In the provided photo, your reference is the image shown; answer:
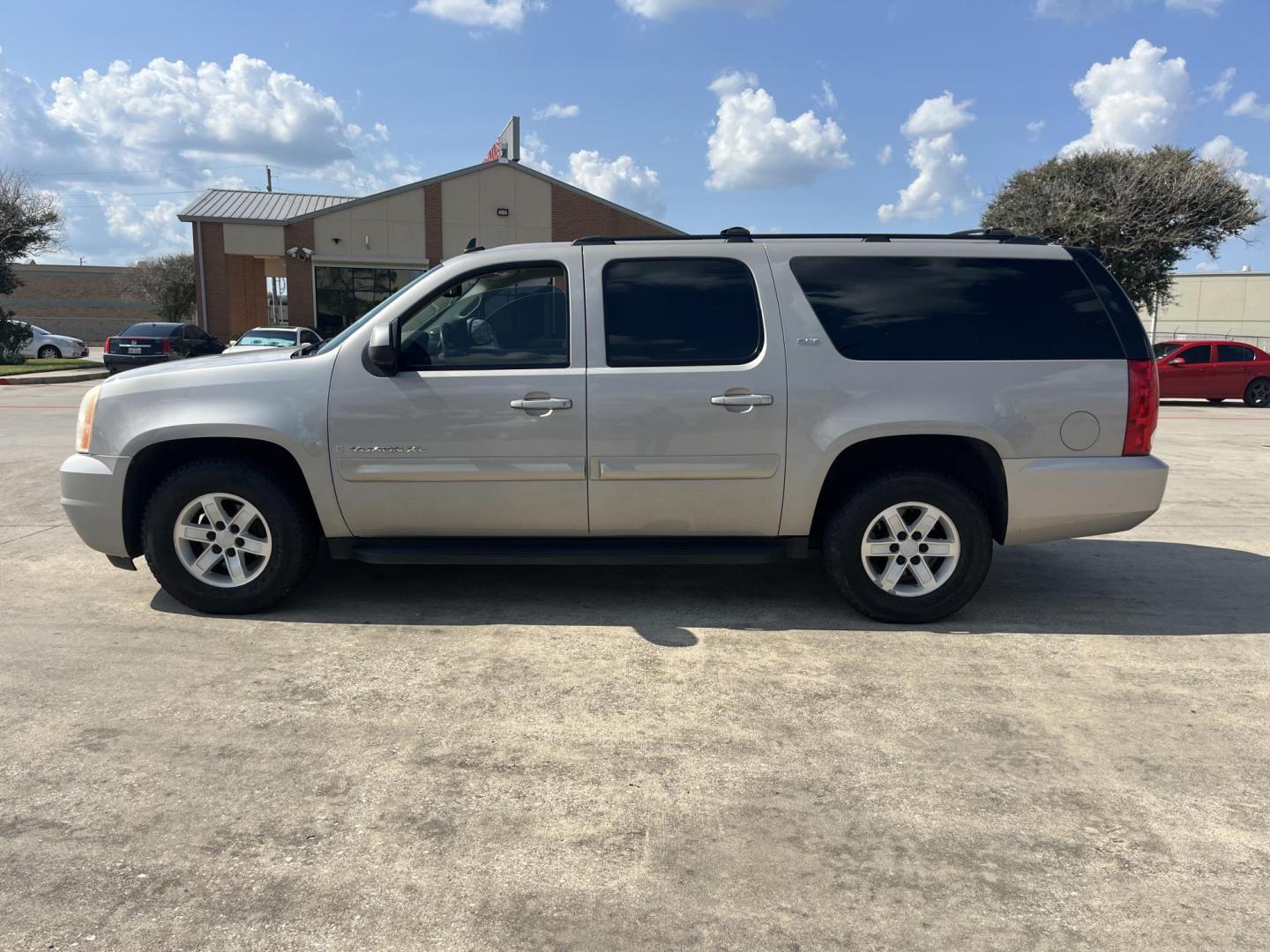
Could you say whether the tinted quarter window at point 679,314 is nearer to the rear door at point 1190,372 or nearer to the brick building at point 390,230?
the rear door at point 1190,372

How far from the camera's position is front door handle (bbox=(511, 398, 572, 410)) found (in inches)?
184

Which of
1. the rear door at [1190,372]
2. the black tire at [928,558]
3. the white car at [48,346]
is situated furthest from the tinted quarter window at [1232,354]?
the white car at [48,346]

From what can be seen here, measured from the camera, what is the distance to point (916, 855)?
2838 mm

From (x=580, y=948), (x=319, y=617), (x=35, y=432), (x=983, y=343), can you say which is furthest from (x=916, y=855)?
(x=35, y=432)

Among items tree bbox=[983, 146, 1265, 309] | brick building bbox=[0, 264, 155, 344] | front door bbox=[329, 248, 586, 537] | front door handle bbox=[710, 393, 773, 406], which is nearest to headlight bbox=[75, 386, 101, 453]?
front door bbox=[329, 248, 586, 537]

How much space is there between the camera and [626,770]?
3344mm

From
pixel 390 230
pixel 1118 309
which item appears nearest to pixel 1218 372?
pixel 1118 309

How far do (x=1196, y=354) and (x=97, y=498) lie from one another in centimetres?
2281

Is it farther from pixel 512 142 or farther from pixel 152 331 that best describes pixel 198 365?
pixel 512 142

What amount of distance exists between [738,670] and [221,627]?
106 inches

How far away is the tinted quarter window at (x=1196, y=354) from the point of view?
2108 centimetres

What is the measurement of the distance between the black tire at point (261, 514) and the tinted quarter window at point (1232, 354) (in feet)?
73.3

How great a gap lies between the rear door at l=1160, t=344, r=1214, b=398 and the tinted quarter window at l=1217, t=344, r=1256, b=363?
0.22 meters

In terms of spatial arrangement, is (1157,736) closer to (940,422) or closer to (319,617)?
(940,422)
